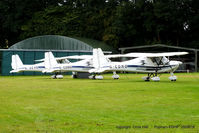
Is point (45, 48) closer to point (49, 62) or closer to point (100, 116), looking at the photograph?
point (49, 62)

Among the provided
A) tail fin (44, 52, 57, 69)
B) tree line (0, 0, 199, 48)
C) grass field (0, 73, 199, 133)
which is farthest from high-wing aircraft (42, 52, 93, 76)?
tree line (0, 0, 199, 48)

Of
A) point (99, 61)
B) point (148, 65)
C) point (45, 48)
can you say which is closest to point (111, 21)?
point (45, 48)

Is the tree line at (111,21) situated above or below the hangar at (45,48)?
above

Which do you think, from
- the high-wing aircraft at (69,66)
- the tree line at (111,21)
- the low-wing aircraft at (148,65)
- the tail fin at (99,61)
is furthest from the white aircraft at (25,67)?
the tree line at (111,21)

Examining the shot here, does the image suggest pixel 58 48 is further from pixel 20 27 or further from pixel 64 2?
pixel 64 2

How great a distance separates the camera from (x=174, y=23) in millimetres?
65500

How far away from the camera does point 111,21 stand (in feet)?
229

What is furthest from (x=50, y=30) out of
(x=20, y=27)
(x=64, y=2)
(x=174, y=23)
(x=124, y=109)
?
(x=124, y=109)

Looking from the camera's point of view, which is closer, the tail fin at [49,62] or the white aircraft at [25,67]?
the tail fin at [49,62]

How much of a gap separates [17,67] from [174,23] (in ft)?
105

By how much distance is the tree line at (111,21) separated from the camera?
66.5 meters

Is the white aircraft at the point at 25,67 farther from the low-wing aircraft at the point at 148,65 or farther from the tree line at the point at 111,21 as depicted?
the tree line at the point at 111,21

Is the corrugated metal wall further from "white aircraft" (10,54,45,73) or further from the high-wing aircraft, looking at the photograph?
the high-wing aircraft

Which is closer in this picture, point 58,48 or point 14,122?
point 14,122
